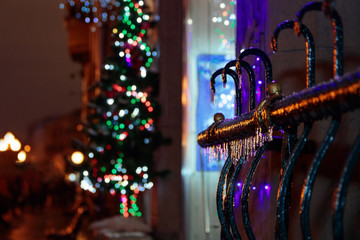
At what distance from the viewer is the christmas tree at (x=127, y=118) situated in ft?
40.3

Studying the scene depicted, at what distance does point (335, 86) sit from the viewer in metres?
2.02

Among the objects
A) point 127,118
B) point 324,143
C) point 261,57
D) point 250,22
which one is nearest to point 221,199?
point 261,57

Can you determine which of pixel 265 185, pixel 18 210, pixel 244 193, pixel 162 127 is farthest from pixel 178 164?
pixel 18 210

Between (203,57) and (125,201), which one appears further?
(125,201)

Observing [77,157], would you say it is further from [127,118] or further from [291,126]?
[291,126]

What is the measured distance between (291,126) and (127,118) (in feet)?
33.0

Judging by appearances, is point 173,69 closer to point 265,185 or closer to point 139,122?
point 139,122

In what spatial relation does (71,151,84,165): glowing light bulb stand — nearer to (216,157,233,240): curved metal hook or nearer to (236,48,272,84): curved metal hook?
(216,157,233,240): curved metal hook

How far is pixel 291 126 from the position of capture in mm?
2506

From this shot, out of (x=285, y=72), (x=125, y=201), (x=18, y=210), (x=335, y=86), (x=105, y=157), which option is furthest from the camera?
(x=18, y=210)

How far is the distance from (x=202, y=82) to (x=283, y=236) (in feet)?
20.8

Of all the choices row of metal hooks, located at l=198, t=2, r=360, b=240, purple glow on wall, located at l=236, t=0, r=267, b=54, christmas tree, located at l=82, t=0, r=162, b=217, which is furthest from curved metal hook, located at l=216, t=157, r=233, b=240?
christmas tree, located at l=82, t=0, r=162, b=217

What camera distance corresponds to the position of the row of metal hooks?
6.46ft

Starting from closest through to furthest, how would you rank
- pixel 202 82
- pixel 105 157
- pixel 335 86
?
pixel 335 86
pixel 202 82
pixel 105 157
